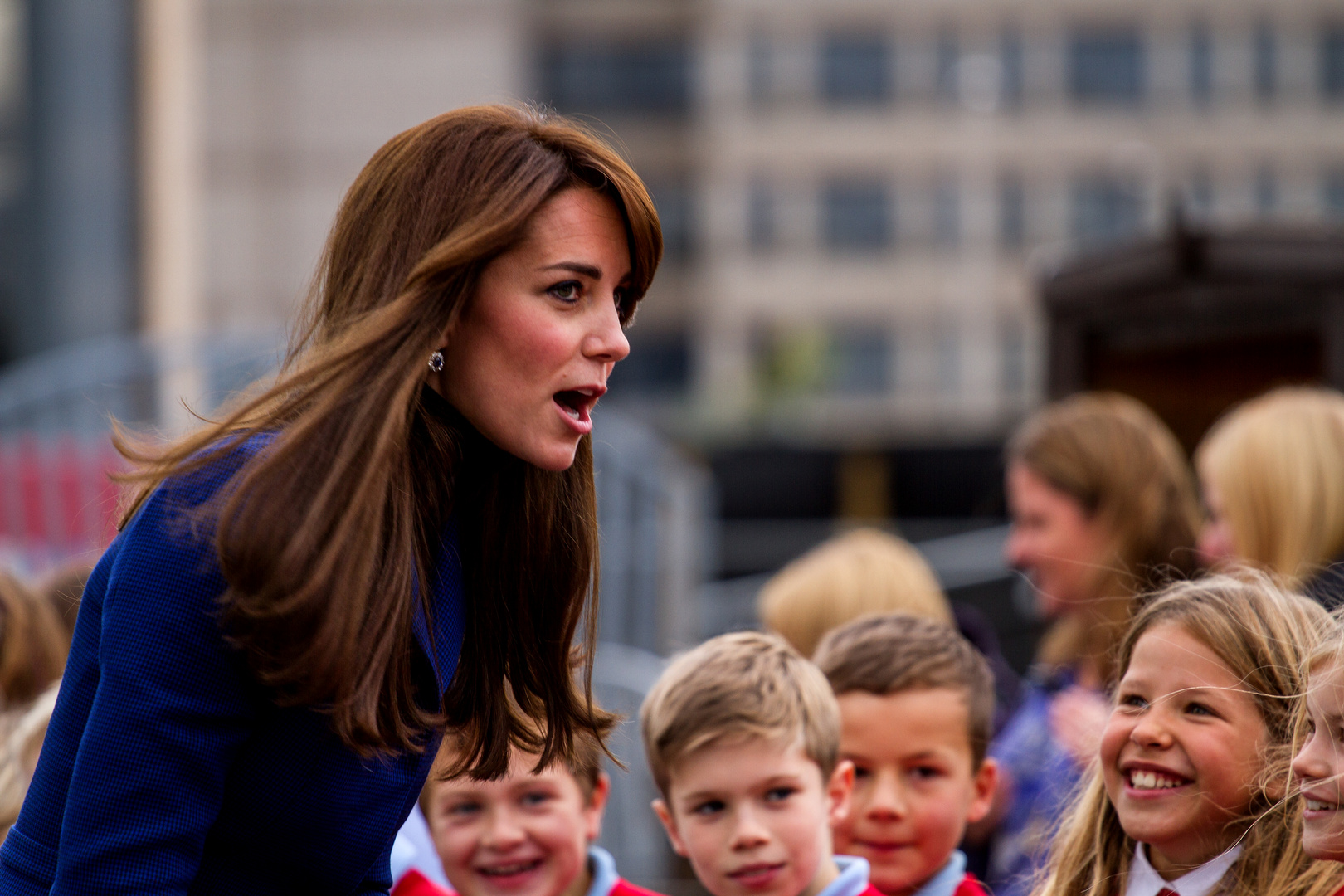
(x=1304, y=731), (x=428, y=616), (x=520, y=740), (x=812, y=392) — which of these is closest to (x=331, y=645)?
(x=428, y=616)

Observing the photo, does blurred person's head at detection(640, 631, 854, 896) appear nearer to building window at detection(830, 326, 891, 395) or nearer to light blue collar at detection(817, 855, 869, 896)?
light blue collar at detection(817, 855, 869, 896)

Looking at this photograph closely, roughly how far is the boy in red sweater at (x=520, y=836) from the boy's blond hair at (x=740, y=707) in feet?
0.70

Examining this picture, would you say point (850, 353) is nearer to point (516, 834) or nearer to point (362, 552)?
point (516, 834)

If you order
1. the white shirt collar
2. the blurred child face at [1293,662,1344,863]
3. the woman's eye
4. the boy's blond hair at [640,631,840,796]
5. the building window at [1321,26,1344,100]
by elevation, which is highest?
the building window at [1321,26,1344,100]

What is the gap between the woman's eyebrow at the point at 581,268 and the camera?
1.88m

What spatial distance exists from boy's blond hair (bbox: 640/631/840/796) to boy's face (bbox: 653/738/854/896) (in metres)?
0.02

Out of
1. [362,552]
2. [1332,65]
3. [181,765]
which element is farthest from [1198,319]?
[1332,65]

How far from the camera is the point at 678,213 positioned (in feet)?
154

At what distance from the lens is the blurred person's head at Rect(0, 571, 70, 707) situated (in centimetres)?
334

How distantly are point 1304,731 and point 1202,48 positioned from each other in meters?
48.0

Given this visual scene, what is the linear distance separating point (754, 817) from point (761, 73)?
46129 millimetres

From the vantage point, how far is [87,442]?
26.5 ft

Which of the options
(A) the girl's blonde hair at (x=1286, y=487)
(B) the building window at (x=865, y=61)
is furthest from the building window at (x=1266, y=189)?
(A) the girl's blonde hair at (x=1286, y=487)

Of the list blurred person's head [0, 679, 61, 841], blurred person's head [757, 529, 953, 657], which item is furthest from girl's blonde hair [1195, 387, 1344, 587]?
blurred person's head [0, 679, 61, 841]
